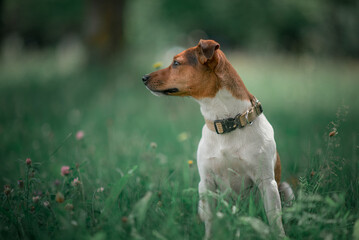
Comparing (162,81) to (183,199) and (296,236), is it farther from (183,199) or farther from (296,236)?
(296,236)

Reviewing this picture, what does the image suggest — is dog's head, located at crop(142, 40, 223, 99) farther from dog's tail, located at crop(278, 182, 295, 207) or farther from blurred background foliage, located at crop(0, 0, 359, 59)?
blurred background foliage, located at crop(0, 0, 359, 59)

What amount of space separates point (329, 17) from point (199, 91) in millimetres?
18070

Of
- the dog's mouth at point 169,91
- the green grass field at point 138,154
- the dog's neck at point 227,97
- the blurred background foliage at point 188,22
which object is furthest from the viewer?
the blurred background foliage at point 188,22

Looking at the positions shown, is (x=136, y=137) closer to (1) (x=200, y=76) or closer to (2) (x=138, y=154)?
(2) (x=138, y=154)

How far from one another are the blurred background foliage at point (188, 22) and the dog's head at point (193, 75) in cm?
624

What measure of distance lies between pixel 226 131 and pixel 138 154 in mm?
1777

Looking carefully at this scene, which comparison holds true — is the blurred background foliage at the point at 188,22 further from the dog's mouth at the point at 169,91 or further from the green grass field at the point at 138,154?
the dog's mouth at the point at 169,91

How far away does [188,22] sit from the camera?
22.1 meters

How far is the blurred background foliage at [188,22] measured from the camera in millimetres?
8867

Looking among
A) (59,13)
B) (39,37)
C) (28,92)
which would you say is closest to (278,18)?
(59,13)

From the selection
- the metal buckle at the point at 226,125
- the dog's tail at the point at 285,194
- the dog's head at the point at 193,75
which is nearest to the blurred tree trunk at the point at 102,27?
the dog's head at the point at 193,75

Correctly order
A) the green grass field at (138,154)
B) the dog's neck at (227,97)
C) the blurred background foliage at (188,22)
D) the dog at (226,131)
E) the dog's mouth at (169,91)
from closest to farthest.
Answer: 1. the green grass field at (138,154)
2. the dog at (226,131)
3. the dog's neck at (227,97)
4. the dog's mouth at (169,91)
5. the blurred background foliage at (188,22)

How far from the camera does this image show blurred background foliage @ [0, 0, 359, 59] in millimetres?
8867

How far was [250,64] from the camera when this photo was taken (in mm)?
13469
